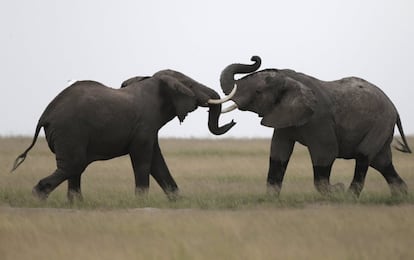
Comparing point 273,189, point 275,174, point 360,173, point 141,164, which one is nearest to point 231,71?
point 275,174

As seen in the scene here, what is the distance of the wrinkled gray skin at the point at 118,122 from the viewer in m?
13.7

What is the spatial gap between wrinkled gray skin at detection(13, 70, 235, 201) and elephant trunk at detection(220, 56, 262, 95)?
15.5 inches

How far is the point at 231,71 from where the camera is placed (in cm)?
1488

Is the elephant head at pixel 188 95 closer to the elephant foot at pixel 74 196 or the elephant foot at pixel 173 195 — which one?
the elephant foot at pixel 173 195

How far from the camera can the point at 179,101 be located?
14.8m

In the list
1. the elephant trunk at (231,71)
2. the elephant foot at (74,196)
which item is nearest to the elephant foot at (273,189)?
the elephant trunk at (231,71)

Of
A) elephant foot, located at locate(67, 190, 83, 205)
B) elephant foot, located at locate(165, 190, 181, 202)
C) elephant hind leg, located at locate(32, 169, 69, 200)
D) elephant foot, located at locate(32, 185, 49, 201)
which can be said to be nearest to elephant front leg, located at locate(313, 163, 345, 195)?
elephant foot, located at locate(165, 190, 181, 202)

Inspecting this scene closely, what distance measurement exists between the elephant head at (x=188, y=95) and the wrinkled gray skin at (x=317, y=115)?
404mm

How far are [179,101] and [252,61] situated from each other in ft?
4.22

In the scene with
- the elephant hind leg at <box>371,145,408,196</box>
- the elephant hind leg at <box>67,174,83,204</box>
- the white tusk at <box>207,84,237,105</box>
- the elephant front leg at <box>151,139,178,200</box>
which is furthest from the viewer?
the elephant hind leg at <box>371,145,408,196</box>

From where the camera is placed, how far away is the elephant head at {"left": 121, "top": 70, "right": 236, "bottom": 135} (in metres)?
14.8

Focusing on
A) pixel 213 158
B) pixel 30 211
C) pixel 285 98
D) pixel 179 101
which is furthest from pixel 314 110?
pixel 213 158

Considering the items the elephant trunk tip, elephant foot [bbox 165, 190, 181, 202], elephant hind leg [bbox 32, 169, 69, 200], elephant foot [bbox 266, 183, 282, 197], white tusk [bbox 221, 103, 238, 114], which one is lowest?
elephant foot [bbox 165, 190, 181, 202]

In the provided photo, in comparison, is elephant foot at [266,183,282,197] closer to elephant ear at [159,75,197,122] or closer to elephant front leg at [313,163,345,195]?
elephant front leg at [313,163,345,195]
